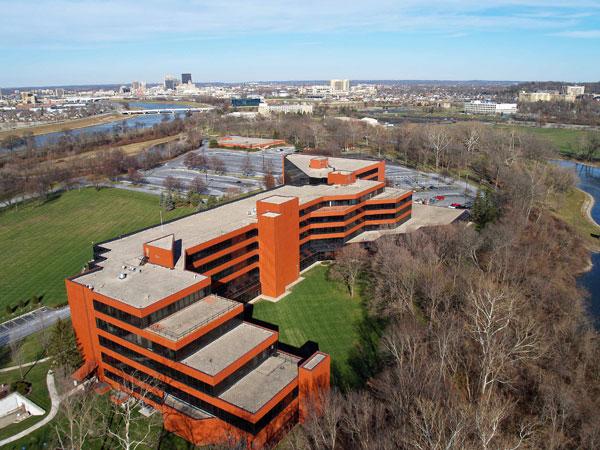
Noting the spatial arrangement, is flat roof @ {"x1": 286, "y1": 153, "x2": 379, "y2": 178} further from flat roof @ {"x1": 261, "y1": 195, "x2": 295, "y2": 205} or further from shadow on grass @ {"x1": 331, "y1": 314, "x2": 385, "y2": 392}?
shadow on grass @ {"x1": 331, "y1": 314, "x2": 385, "y2": 392}

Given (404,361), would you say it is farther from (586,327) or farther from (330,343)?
(586,327)

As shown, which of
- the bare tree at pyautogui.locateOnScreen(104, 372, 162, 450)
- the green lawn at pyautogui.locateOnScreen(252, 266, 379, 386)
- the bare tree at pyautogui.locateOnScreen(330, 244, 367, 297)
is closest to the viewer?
the bare tree at pyautogui.locateOnScreen(104, 372, 162, 450)

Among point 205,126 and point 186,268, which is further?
point 205,126

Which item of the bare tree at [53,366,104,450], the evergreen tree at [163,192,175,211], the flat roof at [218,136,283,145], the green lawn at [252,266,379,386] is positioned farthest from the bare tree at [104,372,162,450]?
the flat roof at [218,136,283,145]

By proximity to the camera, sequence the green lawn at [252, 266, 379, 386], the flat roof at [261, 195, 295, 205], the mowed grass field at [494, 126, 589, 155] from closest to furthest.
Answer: the green lawn at [252, 266, 379, 386] < the flat roof at [261, 195, 295, 205] < the mowed grass field at [494, 126, 589, 155]

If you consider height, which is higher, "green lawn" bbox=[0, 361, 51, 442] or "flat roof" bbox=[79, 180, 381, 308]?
"flat roof" bbox=[79, 180, 381, 308]

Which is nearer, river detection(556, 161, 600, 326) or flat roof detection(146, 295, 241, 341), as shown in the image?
flat roof detection(146, 295, 241, 341)

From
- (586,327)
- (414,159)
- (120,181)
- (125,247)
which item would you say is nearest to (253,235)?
(125,247)
